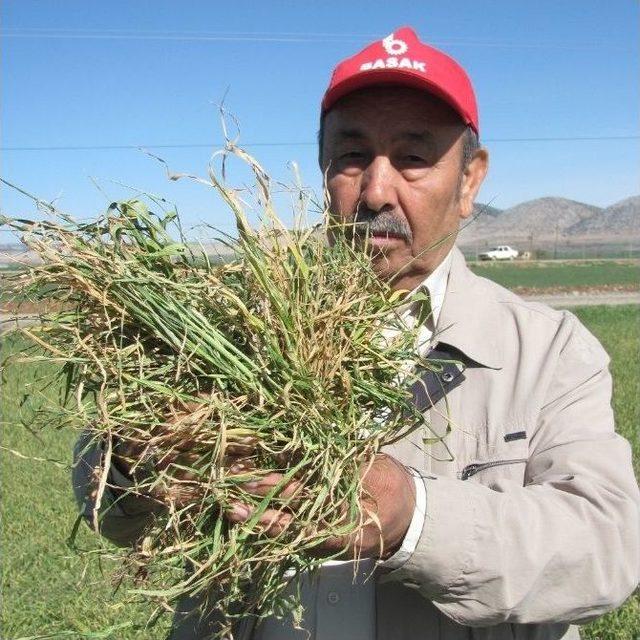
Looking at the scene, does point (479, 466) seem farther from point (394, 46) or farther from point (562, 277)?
point (562, 277)

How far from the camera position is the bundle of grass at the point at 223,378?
1.42 meters

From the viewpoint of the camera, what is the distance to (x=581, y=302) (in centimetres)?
3591

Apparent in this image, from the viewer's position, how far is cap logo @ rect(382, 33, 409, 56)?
233 cm

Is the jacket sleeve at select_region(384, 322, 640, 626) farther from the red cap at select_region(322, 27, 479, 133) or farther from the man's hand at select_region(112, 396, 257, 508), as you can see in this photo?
the red cap at select_region(322, 27, 479, 133)

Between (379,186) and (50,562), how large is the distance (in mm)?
4613

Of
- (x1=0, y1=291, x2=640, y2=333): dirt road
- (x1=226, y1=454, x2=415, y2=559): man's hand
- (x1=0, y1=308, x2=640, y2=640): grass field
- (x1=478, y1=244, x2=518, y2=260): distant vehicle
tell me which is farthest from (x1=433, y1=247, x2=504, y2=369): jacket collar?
(x1=478, y1=244, x2=518, y2=260): distant vehicle

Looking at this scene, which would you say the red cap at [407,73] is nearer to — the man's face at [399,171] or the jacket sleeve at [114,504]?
the man's face at [399,171]

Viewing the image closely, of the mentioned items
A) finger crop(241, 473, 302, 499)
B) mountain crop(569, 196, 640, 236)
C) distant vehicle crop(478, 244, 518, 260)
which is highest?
mountain crop(569, 196, 640, 236)

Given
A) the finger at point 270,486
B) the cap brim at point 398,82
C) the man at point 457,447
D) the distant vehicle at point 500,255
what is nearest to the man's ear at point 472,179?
the man at point 457,447

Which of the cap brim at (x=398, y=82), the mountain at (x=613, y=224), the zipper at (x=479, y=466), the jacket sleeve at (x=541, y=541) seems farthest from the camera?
the mountain at (x=613, y=224)

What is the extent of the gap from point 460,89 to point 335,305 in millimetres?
1070

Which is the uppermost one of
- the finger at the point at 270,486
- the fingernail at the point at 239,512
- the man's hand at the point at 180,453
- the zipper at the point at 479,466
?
the man's hand at the point at 180,453

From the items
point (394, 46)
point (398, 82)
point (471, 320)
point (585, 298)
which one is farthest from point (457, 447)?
point (585, 298)

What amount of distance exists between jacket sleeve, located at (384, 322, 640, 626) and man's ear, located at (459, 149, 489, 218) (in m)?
0.83
